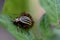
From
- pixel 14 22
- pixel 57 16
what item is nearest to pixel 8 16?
pixel 14 22

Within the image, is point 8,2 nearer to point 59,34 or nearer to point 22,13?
point 22,13

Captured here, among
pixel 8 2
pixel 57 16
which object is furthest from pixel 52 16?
pixel 8 2

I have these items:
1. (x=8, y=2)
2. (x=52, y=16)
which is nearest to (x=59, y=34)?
(x=52, y=16)

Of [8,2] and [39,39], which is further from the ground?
[8,2]

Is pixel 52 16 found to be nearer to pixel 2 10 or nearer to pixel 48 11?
pixel 48 11
